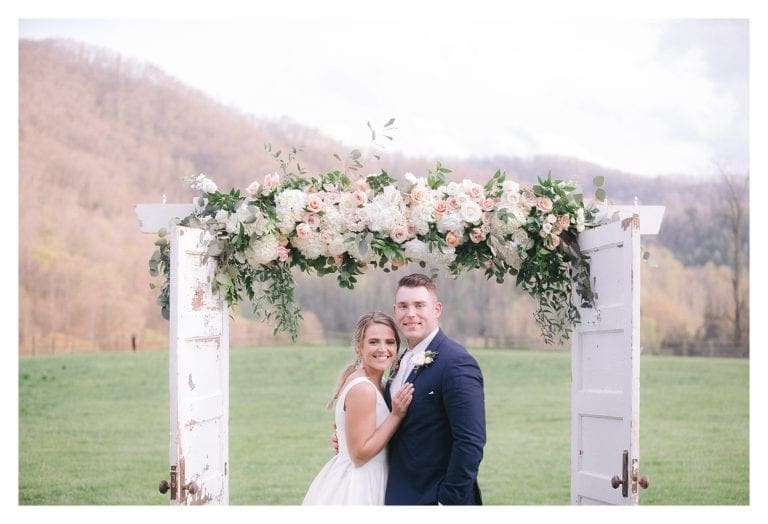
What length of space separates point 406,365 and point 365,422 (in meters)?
0.33

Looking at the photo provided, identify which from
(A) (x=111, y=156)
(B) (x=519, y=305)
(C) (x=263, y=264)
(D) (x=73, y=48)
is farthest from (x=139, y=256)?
(C) (x=263, y=264)

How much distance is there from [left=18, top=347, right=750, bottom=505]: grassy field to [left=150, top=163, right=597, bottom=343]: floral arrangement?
9.78m

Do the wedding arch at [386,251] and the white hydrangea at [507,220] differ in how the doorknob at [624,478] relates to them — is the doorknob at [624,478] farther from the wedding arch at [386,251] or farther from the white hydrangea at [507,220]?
the white hydrangea at [507,220]

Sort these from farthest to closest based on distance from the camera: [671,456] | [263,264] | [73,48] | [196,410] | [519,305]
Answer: [73,48] < [519,305] < [671,456] < [263,264] < [196,410]

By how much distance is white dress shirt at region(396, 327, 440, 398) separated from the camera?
4.40 m

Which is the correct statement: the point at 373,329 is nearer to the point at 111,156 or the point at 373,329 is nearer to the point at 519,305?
the point at 519,305

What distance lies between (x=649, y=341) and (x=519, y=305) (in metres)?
2.46

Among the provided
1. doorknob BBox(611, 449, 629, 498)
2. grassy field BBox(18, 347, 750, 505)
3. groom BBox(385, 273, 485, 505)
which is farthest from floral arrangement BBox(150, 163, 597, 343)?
grassy field BBox(18, 347, 750, 505)

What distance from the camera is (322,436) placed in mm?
15492

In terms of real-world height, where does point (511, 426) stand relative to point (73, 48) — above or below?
below

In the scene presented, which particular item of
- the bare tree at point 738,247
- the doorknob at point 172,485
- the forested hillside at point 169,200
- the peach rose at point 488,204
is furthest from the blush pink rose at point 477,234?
the bare tree at point 738,247

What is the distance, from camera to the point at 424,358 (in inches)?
169

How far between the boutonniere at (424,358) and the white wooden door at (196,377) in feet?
3.21

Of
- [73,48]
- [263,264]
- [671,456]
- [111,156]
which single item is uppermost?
[73,48]
